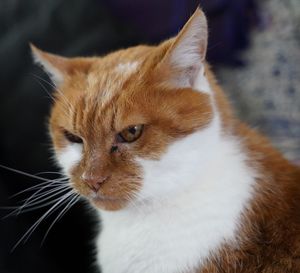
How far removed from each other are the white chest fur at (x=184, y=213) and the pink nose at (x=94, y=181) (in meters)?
0.08

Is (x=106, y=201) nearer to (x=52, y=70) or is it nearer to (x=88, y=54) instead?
(x=52, y=70)

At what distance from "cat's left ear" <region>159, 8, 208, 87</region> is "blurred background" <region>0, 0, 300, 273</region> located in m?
0.45

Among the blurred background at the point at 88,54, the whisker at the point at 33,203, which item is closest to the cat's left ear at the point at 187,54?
the whisker at the point at 33,203

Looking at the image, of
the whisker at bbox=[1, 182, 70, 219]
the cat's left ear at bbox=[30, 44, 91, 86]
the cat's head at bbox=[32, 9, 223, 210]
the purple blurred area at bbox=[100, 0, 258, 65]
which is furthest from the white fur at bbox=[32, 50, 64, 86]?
the purple blurred area at bbox=[100, 0, 258, 65]

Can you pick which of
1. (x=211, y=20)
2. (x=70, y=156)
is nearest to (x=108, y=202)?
(x=70, y=156)

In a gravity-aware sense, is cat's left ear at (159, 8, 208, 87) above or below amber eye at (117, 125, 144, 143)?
above

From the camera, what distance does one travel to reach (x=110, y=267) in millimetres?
911

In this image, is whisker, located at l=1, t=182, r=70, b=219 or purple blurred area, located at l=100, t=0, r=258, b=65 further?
purple blurred area, located at l=100, t=0, r=258, b=65

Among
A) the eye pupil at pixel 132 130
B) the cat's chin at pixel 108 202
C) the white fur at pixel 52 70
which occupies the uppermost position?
the white fur at pixel 52 70

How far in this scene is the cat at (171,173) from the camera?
808mm

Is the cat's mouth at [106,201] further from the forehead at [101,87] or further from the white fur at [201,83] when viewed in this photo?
the white fur at [201,83]

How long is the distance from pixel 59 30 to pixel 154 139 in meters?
0.65

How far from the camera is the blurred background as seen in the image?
3.66 feet

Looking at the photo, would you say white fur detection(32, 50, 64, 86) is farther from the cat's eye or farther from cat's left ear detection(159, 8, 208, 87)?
cat's left ear detection(159, 8, 208, 87)
